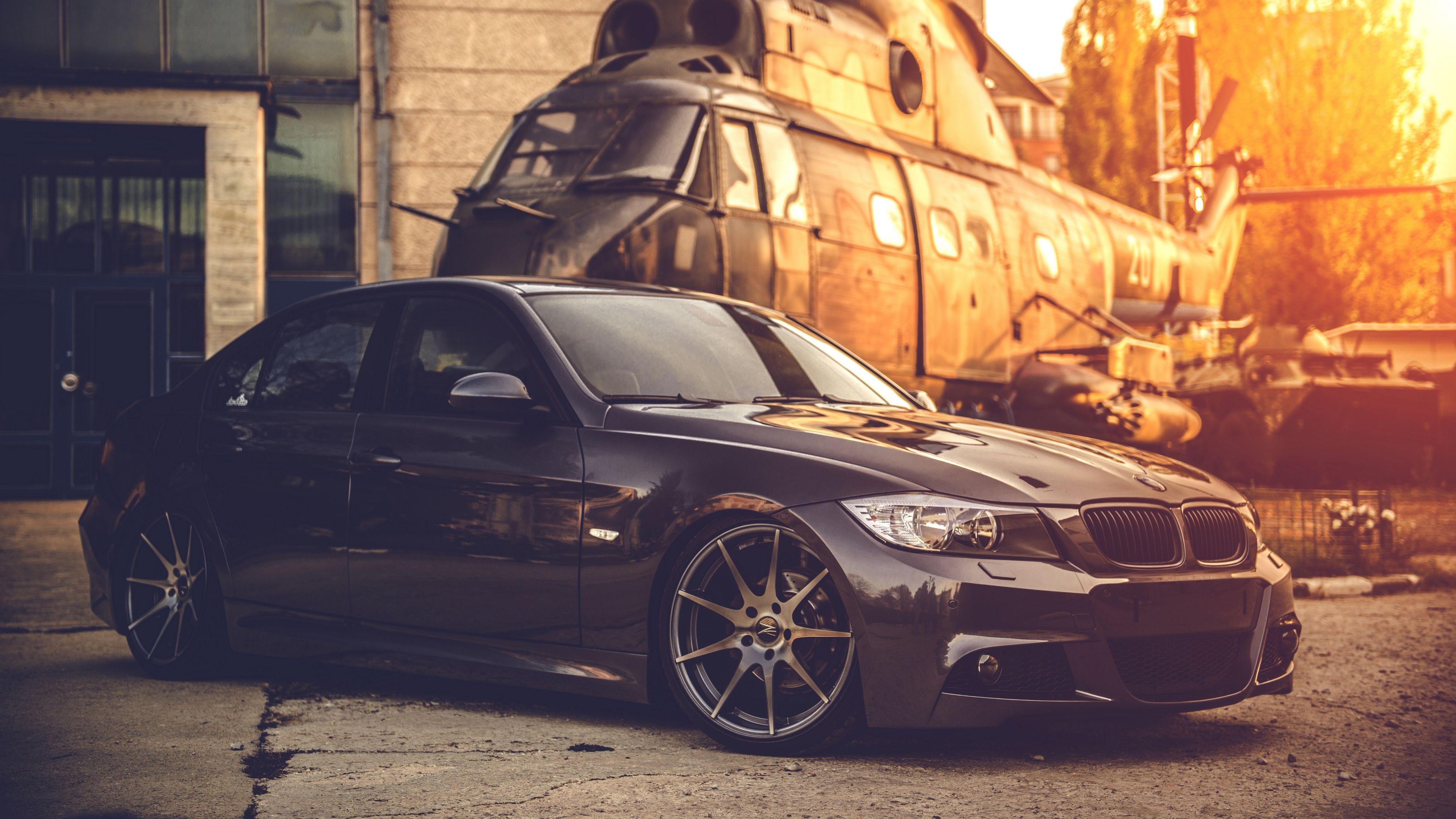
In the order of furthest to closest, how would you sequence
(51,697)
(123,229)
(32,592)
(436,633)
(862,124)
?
(123,229)
(862,124)
(32,592)
(51,697)
(436,633)

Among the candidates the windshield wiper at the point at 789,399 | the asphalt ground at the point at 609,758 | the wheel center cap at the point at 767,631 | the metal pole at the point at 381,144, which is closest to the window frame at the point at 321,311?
the asphalt ground at the point at 609,758

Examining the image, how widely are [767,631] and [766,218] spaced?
6.28m

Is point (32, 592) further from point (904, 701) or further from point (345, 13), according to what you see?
point (345, 13)

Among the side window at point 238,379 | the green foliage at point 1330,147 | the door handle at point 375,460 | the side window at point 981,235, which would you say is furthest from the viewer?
the green foliage at point 1330,147

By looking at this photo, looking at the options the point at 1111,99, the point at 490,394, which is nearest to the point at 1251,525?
the point at 490,394

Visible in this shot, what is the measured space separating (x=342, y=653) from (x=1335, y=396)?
17.0 m

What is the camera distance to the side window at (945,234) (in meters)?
12.4

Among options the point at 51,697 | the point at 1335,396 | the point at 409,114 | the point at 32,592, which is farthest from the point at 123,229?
the point at 1335,396

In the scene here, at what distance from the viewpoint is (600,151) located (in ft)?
34.6

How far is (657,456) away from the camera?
479 centimetres

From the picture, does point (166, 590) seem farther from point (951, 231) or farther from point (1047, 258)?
point (1047, 258)

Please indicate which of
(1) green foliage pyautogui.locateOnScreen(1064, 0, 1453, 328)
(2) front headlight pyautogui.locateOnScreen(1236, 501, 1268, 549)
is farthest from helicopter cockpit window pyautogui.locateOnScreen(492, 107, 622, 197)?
(1) green foliage pyautogui.locateOnScreen(1064, 0, 1453, 328)

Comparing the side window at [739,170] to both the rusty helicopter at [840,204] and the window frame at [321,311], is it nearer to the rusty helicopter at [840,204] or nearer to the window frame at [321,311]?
the rusty helicopter at [840,204]

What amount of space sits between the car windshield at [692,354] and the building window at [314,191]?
14.2 metres
